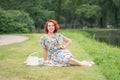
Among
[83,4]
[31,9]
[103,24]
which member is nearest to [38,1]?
[31,9]

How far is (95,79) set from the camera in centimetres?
758

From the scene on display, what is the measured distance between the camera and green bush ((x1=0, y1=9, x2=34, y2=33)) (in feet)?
120

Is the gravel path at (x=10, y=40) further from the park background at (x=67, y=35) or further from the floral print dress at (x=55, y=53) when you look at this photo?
the floral print dress at (x=55, y=53)

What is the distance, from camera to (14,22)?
37.8 meters

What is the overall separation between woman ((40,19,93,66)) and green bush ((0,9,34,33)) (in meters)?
27.0

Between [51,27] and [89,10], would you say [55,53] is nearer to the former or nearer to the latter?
[51,27]

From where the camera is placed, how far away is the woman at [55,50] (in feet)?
31.3

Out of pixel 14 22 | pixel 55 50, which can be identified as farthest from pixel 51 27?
pixel 14 22

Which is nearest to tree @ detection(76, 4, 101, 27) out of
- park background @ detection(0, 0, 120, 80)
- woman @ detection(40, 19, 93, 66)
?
park background @ detection(0, 0, 120, 80)

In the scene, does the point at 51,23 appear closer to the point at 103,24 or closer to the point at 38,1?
the point at 38,1

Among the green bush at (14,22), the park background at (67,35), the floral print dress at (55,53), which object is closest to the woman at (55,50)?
the floral print dress at (55,53)

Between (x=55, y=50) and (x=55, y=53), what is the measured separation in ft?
0.31

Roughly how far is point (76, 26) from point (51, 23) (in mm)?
64043

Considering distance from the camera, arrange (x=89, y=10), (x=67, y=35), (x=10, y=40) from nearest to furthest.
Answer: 1. (x=10, y=40)
2. (x=67, y=35)
3. (x=89, y=10)
